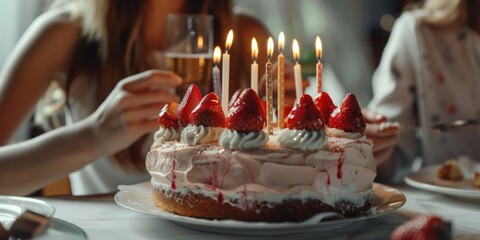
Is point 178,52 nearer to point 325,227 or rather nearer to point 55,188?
point 55,188

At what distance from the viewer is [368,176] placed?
3.68ft

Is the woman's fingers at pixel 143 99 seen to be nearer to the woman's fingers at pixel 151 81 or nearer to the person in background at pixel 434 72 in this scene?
the woman's fingers at pixel 151 81

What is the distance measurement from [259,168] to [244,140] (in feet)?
0.16

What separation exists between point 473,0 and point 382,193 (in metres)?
1.44

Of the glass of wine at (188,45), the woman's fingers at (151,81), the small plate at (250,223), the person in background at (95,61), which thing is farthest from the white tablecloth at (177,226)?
the person in background at (95,61)

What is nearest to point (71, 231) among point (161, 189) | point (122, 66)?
point (161, 189)

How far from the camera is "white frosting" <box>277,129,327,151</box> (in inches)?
41.3

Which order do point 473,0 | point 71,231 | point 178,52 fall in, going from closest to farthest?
point 71,231 < point 178,52 < point 473,0

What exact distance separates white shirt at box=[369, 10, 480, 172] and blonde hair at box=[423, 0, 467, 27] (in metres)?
0.03

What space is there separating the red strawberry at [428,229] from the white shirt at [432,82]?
1560mm

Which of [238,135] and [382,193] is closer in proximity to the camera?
[238,135]

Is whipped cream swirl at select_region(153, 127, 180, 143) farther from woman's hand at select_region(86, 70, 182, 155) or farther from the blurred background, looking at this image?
the blurred background

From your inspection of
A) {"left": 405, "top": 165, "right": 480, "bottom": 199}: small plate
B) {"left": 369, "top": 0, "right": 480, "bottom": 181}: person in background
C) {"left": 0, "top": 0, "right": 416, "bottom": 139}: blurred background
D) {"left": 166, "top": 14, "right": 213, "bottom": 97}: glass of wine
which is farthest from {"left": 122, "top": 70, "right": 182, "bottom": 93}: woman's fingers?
{"left": 0, "top": 0, "right": 416, "bottom": 139}: blurred background

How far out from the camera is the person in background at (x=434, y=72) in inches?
95.0
